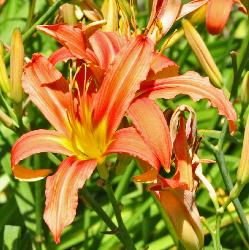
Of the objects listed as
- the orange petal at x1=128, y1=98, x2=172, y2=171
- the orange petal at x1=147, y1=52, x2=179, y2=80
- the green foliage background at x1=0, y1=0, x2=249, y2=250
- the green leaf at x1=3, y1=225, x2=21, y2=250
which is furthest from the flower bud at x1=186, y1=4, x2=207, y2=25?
the green leaf at x1=3, y1=225, x2=21, y2=250

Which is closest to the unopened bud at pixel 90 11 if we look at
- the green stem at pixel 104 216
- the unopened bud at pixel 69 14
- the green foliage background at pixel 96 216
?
the unopened bud at pixel 69 14

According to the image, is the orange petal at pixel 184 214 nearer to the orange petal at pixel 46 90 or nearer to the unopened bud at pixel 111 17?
the orange petal at pixel 46 90

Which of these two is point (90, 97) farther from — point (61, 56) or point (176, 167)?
point (176, 167)

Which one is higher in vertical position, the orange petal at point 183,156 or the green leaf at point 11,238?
the orange petal at point 183,156

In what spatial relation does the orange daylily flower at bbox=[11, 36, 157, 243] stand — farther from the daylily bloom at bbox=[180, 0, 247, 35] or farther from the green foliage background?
the green foliage background

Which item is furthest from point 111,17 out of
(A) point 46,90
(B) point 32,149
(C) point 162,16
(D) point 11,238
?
(D) point 11,238
